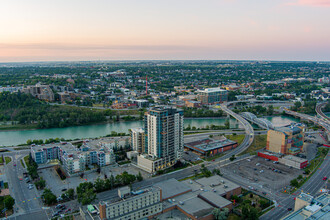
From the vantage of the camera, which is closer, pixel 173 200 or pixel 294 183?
pixel 173 200

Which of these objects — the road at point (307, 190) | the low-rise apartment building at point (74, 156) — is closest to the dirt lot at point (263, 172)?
the road at point (307, 190)

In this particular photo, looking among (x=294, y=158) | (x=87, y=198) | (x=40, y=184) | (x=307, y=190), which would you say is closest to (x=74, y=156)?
(x=40, y=184)

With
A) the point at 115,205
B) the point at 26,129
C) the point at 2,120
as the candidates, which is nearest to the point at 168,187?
the point at 115,205

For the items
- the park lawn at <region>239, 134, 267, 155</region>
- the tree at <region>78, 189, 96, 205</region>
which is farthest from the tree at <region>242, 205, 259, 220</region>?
the park lawn at <region>239, 134, 267, 155</region>

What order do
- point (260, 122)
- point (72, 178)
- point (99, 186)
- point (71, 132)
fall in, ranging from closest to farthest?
1. point (99, 186)
2. point (72, 178)
3. point (71, 132)
4. point (260, 122)

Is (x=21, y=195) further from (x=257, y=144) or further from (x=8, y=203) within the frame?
(x=257, y=144)

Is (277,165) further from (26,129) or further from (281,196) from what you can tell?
(26,129)
